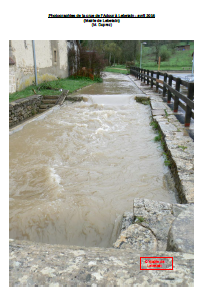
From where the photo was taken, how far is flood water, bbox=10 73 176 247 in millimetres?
2775

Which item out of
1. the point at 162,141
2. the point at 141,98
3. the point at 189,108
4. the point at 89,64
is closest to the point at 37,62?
the point at 141,98

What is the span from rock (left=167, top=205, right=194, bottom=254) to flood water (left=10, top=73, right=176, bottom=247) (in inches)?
40.6

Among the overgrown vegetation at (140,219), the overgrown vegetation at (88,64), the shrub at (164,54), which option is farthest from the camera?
the shrub at (164,54)

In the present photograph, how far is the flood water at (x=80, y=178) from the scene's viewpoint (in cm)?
278

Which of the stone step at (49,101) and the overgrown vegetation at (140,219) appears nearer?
the overgrown vegetation at (140,219)

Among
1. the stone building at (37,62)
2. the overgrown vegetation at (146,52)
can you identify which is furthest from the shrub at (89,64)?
the overgrown vegetation at (146,52)

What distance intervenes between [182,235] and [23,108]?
305 inches

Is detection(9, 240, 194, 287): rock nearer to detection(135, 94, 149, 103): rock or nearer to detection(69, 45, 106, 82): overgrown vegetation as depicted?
detection(135, 94, 149, 103): rock

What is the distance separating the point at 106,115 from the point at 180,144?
413cm

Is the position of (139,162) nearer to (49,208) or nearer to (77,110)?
(49,208)

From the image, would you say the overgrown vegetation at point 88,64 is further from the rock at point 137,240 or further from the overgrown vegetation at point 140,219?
the rock at point 137,240

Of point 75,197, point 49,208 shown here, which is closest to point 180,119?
point 75,197

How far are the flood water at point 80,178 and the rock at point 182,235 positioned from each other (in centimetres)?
103
